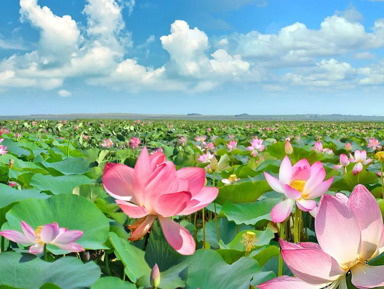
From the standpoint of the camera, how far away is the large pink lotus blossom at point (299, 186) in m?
0.86

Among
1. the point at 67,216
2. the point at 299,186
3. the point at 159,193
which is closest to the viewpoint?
the point at 159,193

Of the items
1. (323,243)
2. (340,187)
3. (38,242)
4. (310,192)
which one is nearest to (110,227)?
(38,242)

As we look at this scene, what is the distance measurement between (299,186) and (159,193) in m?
0.39

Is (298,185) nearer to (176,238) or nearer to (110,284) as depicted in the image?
(176,238)

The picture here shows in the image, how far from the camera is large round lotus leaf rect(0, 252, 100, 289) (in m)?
0.77

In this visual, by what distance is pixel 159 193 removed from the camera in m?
0.71

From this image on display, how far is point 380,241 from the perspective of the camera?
533 millimetres

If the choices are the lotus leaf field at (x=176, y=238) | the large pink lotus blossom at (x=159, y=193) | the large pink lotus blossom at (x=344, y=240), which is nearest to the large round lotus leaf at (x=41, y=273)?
the lotus leaf field at (x=176, y=238)

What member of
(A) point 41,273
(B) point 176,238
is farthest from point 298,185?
(A) point 41,273

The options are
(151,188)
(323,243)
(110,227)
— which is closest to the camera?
(323,243)

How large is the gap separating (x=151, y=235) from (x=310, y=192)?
1.26 ft

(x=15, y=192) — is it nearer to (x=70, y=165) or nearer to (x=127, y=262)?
(x=127, y=262)

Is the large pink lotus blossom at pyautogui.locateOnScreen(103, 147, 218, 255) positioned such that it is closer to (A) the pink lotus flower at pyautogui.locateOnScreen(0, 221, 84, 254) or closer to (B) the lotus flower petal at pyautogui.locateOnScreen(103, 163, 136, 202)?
(B) the lotus flower petal at pyautogui.locateOnScreen(103, 163, 136, 202)

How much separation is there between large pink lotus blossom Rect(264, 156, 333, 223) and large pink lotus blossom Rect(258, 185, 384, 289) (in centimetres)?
31
